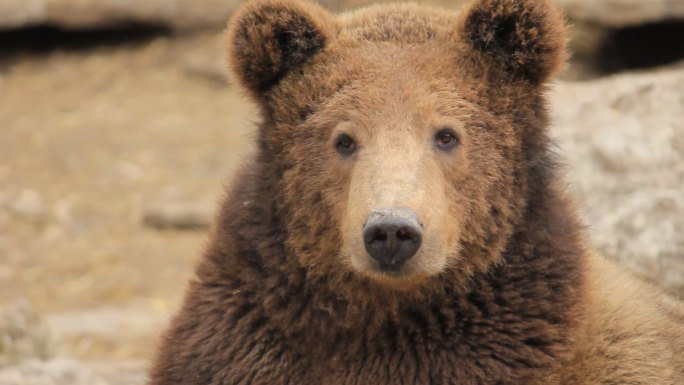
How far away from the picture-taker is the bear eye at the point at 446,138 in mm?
4855

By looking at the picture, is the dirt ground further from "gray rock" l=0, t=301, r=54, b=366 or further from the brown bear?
the brown bear

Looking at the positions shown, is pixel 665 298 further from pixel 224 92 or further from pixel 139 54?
pixel 139 54

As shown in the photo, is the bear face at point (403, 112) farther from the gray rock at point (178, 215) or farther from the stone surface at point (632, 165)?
the gray rock at point (178, 215)

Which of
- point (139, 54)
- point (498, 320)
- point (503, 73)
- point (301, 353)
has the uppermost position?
point (503, 73)

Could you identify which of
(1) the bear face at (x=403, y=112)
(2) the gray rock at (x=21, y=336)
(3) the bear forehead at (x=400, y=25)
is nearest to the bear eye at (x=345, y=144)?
(1) the bear face at (x=403, y=112)

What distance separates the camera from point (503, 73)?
502 cm

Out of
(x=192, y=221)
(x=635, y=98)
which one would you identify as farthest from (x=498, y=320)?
(x=192, y=221)

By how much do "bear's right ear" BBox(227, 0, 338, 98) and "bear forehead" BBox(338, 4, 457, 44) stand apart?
128 millimetres

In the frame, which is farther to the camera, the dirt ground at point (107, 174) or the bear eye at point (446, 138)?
the dirt ground at point (107, 174)

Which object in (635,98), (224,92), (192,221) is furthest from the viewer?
(224,92)

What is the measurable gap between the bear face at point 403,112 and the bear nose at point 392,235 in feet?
0.64

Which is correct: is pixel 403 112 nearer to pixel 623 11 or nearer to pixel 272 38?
pixel 272 38

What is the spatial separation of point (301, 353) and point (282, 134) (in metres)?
0.95

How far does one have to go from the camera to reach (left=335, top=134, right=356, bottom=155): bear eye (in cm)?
487
